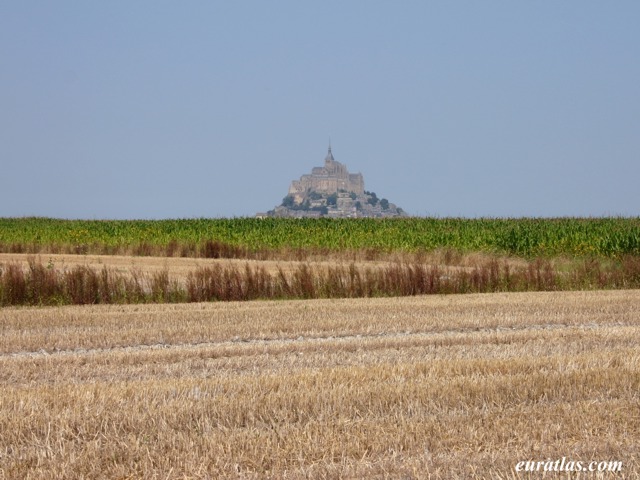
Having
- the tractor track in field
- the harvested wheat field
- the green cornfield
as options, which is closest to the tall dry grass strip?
the harvested wheat field

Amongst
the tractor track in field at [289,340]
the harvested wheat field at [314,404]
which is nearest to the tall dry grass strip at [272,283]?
the harvested wheat field at [314,404]

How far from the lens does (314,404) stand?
8492 millimetres

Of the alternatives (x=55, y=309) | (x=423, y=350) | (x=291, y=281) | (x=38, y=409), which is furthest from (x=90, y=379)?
(x=291, y=281)

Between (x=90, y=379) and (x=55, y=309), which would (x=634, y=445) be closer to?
(x=90, y=379)

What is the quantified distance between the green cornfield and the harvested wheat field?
2350cm

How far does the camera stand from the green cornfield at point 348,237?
38312 mm

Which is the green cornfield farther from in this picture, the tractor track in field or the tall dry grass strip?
the tractor track in field

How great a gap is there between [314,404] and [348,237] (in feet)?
116

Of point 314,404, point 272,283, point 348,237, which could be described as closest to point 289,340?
point 314,404

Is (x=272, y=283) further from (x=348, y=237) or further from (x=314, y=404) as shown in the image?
(x=348, y=237)

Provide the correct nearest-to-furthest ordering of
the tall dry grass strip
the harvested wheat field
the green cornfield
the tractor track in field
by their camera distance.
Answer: the harvested wheat field, the tractor track in field, the tall dry grass strip, the green cornfield

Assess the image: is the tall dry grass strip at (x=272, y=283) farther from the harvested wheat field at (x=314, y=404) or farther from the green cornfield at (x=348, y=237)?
the green cornfield at (x=348, y=237)

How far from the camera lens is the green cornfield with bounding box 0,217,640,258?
126 ft

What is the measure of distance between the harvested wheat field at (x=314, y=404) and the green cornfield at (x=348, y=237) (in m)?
23.5
